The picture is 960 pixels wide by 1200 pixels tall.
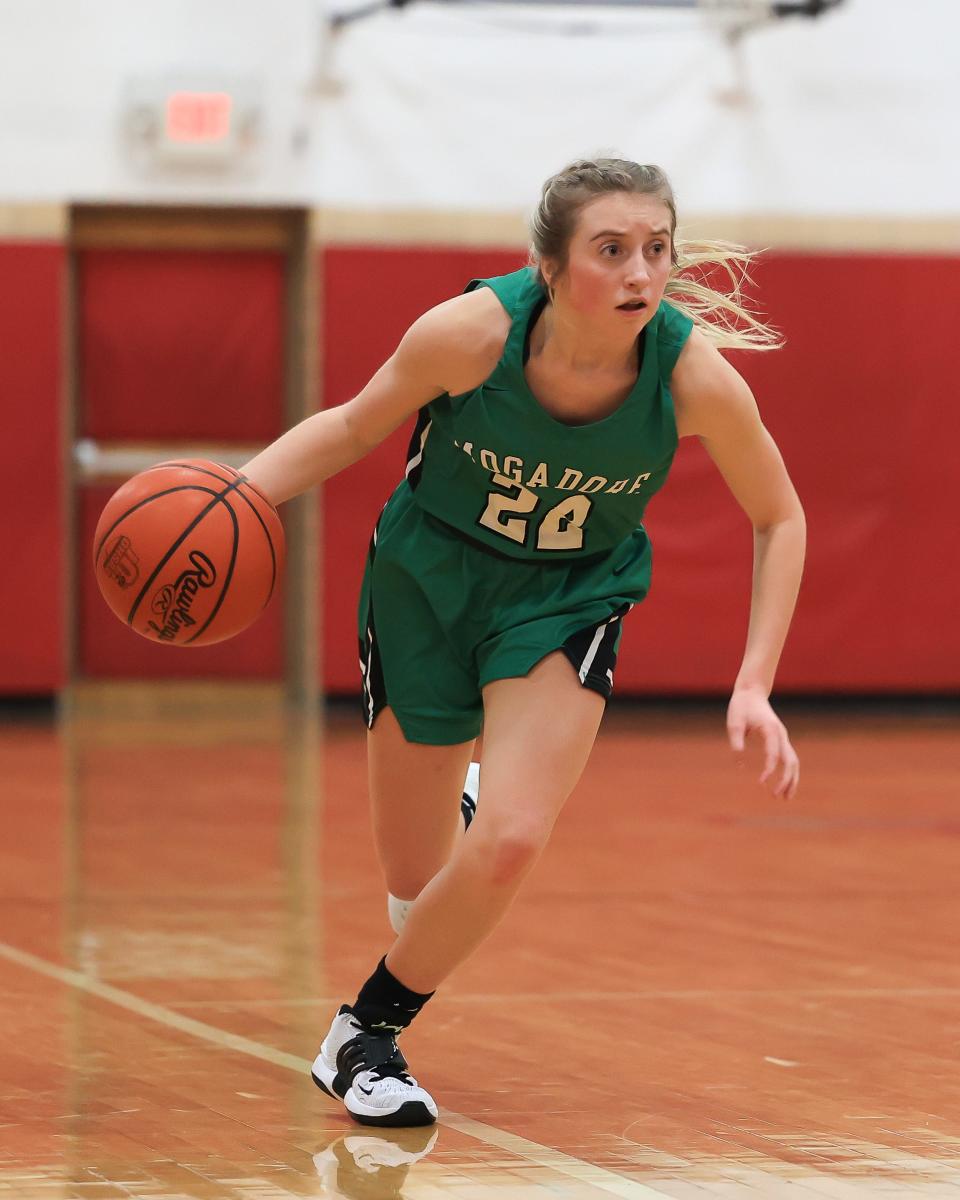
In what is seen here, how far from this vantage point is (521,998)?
430 centimetres

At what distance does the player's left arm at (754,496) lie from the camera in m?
3.22

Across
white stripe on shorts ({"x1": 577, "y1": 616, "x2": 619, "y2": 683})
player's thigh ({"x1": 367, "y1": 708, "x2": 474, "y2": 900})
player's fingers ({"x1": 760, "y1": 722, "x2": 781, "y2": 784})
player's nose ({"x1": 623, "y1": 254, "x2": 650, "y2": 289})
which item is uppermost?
Result: player's nose ({"x1": 623, "y1": 254, "x2": 650, "y2": 289})

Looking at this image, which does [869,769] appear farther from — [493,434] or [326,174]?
[493,434]

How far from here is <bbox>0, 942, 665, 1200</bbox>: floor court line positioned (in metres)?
2.92

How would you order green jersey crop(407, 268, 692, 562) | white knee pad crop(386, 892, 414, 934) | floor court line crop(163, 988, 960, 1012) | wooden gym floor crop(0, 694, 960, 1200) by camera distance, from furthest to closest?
floor court line crop(163, 988, 960, 1012) → white knee pad crop(386, 892, 414, 934) → green jersey crop(407, 268, 692, 562) → wooden gym floor crop(0, 694, 960, 1200)

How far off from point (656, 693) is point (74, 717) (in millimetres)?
3067

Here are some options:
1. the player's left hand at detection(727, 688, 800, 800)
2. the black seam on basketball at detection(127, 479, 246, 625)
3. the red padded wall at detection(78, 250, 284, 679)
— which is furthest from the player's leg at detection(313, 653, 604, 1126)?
the red padded wall at detection(78, 250, 284, 679)

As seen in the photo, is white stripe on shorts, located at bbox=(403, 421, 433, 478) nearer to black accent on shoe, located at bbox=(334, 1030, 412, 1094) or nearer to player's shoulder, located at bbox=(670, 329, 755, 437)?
player's shoulder, located at bbox=(670, 329, 755, 437)

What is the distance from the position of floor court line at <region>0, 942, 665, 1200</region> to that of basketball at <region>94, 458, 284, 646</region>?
86 centimetres

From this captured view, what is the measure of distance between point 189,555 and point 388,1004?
2.62 ft

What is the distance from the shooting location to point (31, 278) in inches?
407

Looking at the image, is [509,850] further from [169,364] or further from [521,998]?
[169,364]

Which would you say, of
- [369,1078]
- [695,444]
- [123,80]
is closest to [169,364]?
[123,80]

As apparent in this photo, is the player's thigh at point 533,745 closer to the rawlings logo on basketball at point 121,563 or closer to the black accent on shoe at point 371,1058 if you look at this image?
the black accent on shoe at point 371,1058
